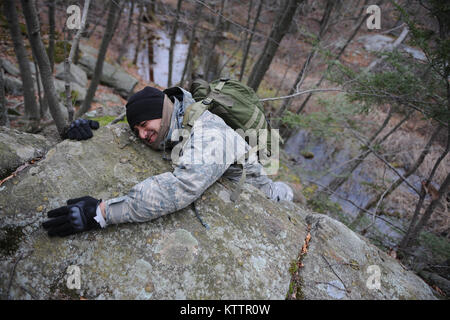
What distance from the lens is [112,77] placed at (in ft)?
43.6

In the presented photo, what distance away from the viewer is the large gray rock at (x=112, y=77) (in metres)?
13.2

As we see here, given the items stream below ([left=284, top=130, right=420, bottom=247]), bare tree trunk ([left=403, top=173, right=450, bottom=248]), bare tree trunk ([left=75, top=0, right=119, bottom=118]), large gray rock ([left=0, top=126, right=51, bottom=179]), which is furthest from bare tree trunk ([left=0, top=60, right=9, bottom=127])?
stream below ([left=284, top=130, right=420, bottom=247])

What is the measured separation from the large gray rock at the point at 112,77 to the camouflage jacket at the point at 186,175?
1231 centimetres

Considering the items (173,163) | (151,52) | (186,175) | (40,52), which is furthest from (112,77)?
(186,175)

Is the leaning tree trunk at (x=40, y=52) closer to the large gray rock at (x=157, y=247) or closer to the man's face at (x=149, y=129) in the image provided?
the large gray rock at (x=157, y=247)

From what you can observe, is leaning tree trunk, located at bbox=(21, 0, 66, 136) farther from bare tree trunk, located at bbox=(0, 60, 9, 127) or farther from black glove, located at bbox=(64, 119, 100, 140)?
bare tree trunk, located at bbox=(0, 60, 9, 127)

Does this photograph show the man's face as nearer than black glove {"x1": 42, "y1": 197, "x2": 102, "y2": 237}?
No

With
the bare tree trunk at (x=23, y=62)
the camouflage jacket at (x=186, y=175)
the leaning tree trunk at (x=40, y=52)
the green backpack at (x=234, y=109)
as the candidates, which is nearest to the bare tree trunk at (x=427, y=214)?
the green backpack at (x=234, y=109)

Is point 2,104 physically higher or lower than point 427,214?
higher

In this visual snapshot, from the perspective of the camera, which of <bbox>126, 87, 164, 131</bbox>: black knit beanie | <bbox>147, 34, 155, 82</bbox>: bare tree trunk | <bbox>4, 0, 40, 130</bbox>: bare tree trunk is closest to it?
<bbox>126, 87, 164, 131</bbox>: black knit beanie

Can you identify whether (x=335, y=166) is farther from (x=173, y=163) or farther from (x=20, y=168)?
(x=20, y=168)

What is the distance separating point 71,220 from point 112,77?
1365 cm

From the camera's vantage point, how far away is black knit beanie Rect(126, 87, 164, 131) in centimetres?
261

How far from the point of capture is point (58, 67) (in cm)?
1154
